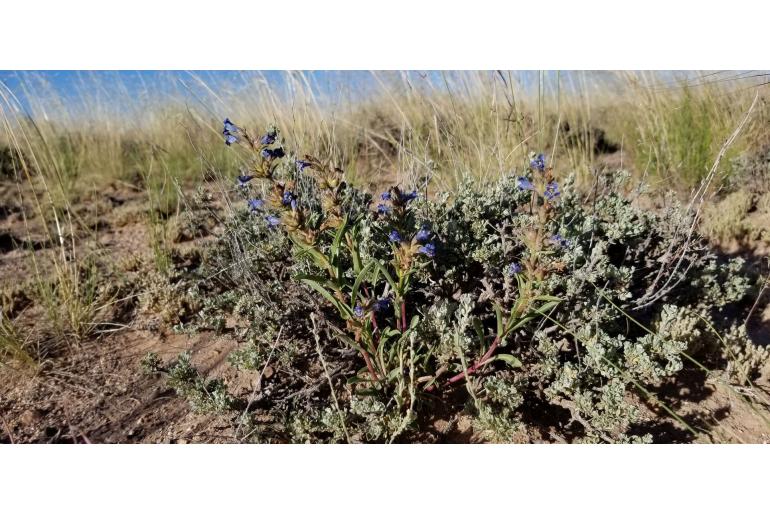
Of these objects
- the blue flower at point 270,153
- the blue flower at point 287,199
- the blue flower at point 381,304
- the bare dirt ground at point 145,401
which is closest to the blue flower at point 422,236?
the blue flower at point 381,304

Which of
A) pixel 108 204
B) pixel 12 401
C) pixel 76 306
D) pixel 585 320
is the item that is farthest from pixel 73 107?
pixel 585 320

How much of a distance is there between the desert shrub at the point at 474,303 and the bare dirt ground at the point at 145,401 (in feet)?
0.48

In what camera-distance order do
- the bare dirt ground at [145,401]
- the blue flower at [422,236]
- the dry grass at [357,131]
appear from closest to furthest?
the blue flower at [422,236] → the bare dirt ground at [145,401] → the dry grass at [357,131]

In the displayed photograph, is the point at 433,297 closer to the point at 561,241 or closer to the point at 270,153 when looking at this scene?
the point at 561,241

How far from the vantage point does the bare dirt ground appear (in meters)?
2.19

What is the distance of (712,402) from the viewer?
233cm

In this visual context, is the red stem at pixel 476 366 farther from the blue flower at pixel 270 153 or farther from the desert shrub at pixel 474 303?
the blue flower at pixel 270 153

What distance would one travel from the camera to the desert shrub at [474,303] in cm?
198

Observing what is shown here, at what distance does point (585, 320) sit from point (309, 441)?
4.41ft

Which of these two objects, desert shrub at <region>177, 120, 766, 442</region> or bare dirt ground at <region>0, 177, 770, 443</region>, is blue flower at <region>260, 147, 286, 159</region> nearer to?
desert shrub at <region>177, 120, 766, 442</region>

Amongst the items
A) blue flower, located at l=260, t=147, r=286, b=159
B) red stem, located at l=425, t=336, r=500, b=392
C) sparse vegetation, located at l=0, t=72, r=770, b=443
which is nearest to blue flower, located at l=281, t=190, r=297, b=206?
sparse vegetation, located at l=0, t=72, r=770, b=443

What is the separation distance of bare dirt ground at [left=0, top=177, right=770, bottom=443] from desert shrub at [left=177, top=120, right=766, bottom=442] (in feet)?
0.48

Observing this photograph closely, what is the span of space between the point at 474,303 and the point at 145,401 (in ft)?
5.35

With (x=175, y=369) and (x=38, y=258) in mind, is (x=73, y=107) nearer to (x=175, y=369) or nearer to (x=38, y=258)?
(x=38, y=258)
